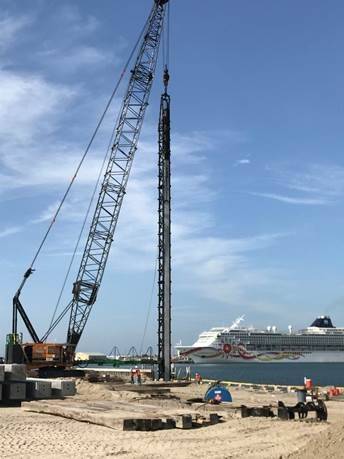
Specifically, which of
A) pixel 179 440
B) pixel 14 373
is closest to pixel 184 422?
pixel 179 440

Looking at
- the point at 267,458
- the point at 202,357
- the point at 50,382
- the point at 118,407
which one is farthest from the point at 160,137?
the point at 202,357

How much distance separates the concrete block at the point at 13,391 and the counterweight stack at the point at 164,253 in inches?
816

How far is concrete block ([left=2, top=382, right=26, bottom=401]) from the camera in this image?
29.0m

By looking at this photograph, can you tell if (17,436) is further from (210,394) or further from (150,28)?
(150,28)

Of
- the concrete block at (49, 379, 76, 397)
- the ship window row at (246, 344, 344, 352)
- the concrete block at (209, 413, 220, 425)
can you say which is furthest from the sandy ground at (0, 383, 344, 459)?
the ship window row at (246, 344, 344, 352)

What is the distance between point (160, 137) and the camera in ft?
174

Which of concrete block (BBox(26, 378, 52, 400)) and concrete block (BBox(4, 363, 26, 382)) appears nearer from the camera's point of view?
concrete block (BBox(4, 363, 26, 382))

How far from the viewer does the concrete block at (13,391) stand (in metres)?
29.0

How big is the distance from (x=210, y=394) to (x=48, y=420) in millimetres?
9626

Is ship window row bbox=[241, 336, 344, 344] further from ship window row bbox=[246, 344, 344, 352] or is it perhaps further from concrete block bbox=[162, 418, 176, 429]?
concrete block bbox=[162, 418, 176, 429]

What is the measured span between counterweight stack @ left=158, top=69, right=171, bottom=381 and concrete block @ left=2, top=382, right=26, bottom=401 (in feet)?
68.0

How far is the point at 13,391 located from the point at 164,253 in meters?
22.8

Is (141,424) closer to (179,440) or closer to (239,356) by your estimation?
(179,440)

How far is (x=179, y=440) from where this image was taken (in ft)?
56.6
